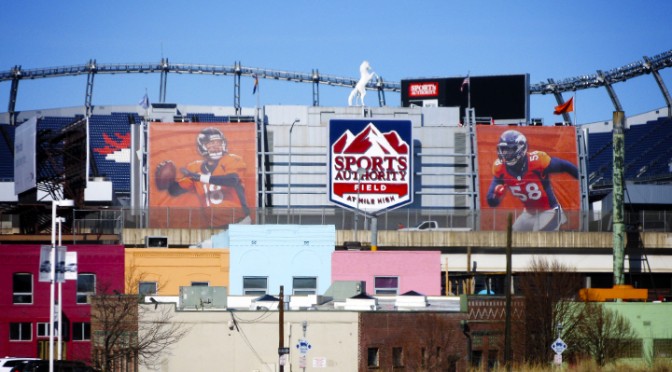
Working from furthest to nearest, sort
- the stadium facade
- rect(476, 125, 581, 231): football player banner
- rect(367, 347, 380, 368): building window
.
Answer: rect(476, 125, 581, 231): football player banner, the stadium facade, rect(367, 347, 380, 368): building window

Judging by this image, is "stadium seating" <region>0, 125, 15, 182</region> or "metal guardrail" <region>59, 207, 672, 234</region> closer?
"metal guardrail" <region>59, 207, 672, 234</region>

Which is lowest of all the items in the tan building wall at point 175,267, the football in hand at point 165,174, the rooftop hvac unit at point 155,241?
the tan building wall at point 175,267

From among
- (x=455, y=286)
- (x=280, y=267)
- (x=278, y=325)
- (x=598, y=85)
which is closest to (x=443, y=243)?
(x=455, y=286)

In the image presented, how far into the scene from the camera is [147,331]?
2327 inches

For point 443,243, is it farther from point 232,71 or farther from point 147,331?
point 232,71

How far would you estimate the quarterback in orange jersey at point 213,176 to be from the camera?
93.6 metres

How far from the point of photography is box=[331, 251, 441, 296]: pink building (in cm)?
7388

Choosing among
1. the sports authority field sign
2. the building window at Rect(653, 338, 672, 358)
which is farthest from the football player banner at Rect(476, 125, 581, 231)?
the building window at Rect(653, 338, 672, 358)

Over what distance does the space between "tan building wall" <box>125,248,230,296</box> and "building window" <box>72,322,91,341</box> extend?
14.9ft

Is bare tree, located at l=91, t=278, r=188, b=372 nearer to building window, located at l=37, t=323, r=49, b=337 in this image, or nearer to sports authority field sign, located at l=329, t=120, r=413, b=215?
building window, located at l=37, t=323, r=49, b=337

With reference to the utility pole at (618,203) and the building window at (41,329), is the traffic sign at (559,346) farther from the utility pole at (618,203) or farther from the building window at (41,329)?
the building window at (41,329)

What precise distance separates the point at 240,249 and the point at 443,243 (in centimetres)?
1612

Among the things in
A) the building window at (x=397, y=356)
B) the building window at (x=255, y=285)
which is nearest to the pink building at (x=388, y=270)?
the building window at (x=255, y=285)

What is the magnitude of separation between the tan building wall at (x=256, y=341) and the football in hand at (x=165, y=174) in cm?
3435
